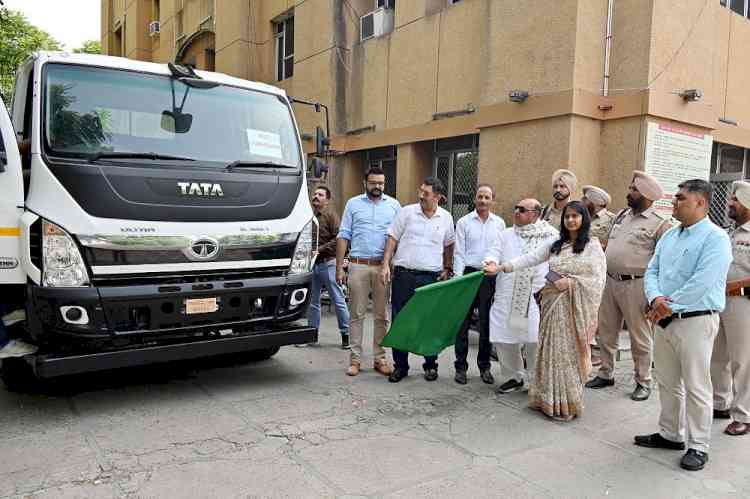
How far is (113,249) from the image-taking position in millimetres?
4055

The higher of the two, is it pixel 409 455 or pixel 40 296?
pixel 40 296

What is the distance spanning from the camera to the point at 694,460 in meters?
3.64

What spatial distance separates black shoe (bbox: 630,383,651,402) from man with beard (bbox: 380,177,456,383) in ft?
5.59

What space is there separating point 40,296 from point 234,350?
1.39 m

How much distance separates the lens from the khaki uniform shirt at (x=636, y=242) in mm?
5016

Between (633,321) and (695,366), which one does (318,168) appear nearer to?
(633,321)

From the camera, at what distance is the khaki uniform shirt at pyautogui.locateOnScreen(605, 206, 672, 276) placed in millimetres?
5016

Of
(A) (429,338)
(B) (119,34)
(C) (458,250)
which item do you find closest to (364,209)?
(C) (458,250)

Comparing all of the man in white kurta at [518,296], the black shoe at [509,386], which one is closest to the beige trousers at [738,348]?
the man in white kurta at [518,296]

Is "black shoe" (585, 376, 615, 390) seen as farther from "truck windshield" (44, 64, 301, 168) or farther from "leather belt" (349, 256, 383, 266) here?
"truck windshield" (44, 64, 301, 168)

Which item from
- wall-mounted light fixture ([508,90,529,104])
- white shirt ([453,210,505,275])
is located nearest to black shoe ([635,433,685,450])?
white shirt ([453,210,505,275])

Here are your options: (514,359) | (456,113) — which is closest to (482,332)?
(514,359)

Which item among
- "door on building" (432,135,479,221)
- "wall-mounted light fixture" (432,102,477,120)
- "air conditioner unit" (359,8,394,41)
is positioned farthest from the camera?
"air conditioner unit" (359,8,394,41)

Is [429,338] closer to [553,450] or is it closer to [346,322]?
[553,450]
